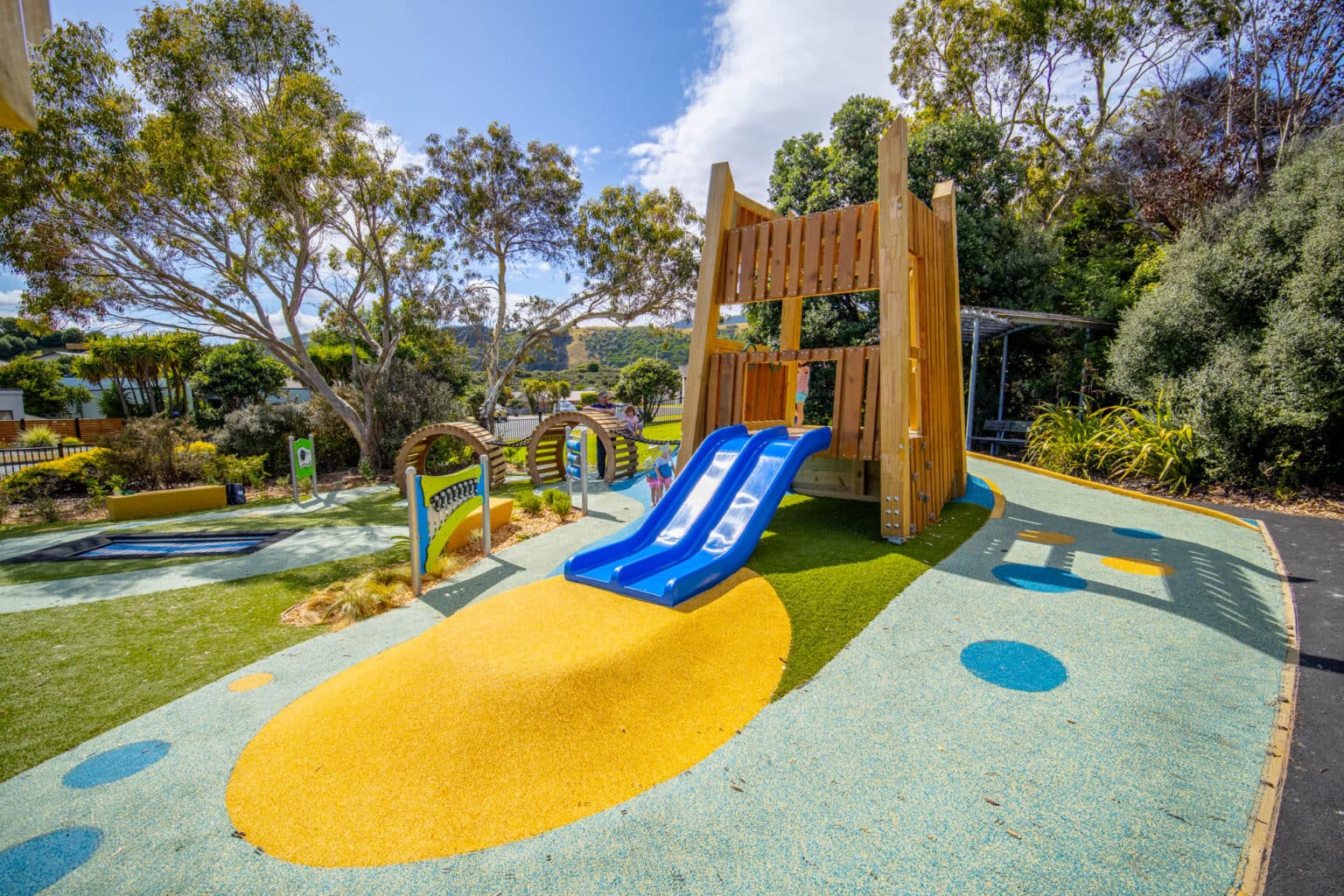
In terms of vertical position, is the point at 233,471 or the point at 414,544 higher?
the point at 414,544

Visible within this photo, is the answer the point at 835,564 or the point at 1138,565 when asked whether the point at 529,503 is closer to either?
the point at 835,564

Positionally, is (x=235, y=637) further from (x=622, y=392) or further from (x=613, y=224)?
(x=622, y=392)

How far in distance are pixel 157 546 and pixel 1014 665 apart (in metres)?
10.4

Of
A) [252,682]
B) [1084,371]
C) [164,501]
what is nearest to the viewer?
[252,682]

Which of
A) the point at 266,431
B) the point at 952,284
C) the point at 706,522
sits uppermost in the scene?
the point at 952,284

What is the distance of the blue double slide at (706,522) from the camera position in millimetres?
5016

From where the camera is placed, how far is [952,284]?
8.17 m

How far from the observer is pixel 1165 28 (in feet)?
53.3

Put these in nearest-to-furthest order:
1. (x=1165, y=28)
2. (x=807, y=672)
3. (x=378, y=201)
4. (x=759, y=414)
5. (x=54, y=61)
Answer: (x=807, y=672)
(x=759, y=414)
(x=54, y=61)
(x=378, y=201)
(x=1165, y=28)

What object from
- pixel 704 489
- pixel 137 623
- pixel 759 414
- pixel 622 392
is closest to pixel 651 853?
pixel 704 489

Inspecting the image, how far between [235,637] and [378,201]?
11.7 meters

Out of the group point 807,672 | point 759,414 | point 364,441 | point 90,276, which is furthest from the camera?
point 364,441

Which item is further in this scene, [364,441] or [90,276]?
[364,441]

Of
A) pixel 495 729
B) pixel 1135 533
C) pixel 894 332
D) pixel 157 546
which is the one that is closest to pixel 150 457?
pixel 157 546
